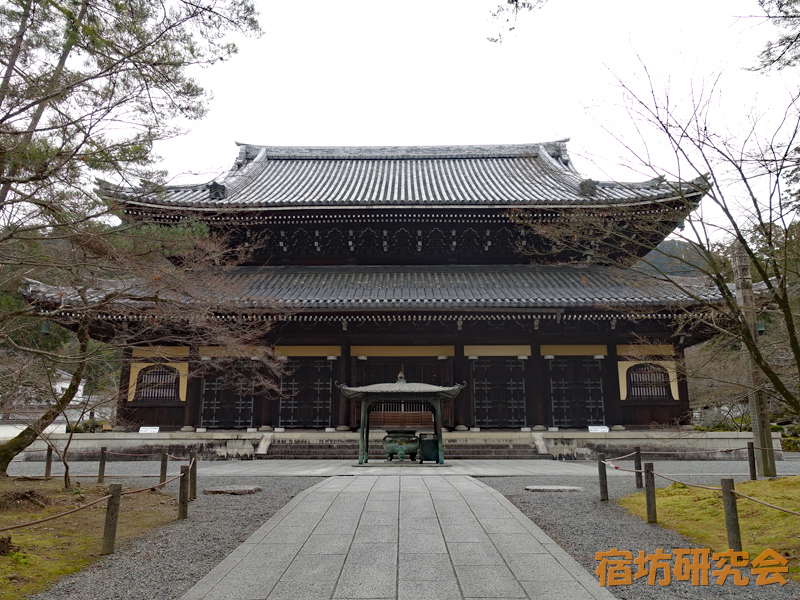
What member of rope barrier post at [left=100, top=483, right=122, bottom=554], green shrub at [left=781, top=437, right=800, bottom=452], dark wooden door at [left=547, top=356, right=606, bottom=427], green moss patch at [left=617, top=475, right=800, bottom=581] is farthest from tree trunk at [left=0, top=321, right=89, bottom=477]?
green shrub at [left=781, top=437, right=800, bottom=452]

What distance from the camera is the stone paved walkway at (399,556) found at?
13.1 ft

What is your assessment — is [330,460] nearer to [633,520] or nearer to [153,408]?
[153,408]

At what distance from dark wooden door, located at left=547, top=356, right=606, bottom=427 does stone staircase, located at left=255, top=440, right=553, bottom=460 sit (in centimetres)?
147

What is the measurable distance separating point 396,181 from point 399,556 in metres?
16.6

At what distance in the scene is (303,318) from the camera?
14.6 m

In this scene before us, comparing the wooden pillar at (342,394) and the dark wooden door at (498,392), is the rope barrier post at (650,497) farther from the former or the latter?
the wooden pillar at (342,394)

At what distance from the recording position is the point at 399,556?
4.77 metres

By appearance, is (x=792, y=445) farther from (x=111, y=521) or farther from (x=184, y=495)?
(x=111, y=521)

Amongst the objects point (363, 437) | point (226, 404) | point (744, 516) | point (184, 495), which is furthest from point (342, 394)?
point (744, 516)

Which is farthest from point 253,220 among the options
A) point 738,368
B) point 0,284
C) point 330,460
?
point 738,368

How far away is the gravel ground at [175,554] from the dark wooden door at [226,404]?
292 inches

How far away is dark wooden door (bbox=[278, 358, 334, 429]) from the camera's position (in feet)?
49.3

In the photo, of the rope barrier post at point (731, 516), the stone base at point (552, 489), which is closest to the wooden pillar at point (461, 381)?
the stone base at point (552, 489)

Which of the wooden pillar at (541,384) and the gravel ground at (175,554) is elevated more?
the wooden pillar at (541,384)
